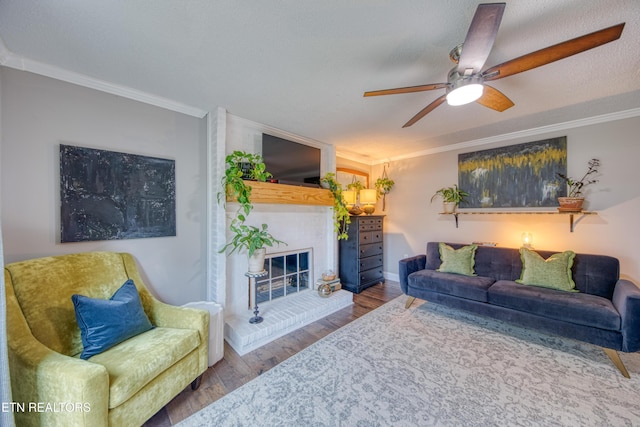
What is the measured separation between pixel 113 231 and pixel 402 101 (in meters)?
2.92

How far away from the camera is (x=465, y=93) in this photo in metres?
1.52

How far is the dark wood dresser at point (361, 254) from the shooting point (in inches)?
147

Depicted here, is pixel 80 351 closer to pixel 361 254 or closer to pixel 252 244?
pixel 252 244

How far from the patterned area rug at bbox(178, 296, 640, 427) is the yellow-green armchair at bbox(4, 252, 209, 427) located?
0.38 metres

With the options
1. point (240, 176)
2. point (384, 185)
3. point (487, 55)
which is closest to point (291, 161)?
point (240, 176)

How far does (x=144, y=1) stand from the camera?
3.98 ft

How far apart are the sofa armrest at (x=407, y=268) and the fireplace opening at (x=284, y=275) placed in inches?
52.0

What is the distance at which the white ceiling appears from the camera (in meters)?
1.27

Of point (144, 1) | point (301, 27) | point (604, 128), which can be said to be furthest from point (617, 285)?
point (144, 1)

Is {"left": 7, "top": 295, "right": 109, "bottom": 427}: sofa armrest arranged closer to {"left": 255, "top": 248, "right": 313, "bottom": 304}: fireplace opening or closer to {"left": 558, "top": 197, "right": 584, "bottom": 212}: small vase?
{"left": 255, "top": 248, "right": 313, "bottom": 304}: fireplace opening

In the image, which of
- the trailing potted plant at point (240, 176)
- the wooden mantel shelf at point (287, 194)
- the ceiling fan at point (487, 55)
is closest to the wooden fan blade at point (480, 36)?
the ceiling fan at point (487, 55)

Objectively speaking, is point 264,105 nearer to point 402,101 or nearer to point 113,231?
point 402,101

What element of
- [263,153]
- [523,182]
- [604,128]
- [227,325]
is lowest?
[227,325]

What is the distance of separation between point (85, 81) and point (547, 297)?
15.2ft
